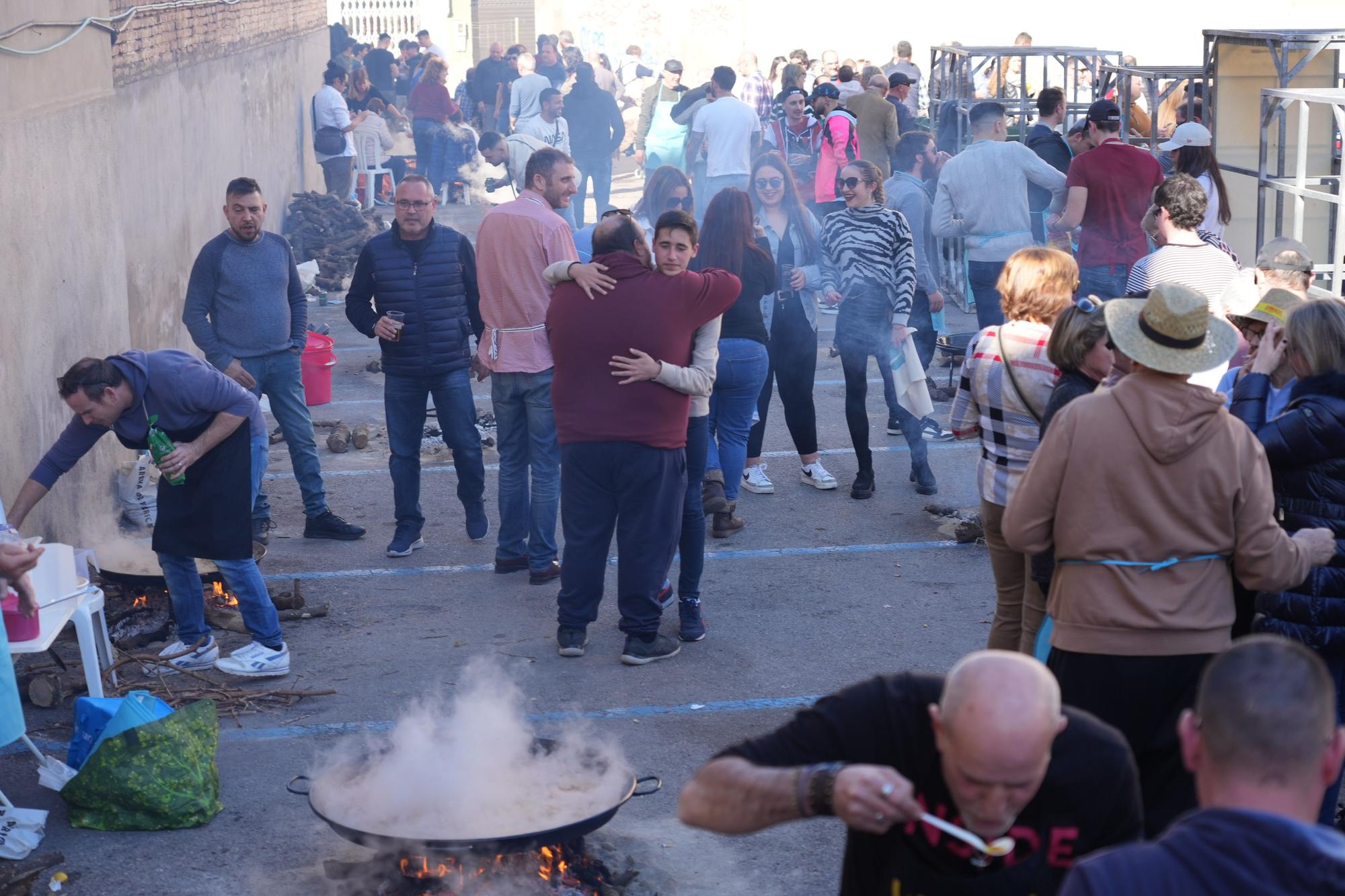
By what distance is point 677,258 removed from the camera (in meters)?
6.22

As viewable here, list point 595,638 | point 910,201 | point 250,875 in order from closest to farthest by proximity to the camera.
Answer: point 250,875, point 595,638, point 910,201

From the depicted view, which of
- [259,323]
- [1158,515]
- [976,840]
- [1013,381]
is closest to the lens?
[976,840]

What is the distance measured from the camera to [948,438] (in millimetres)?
10320

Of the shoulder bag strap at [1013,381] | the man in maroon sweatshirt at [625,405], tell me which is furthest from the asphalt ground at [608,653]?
the shoulder bag strap at [1013,381]

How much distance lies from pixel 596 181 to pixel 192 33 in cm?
699

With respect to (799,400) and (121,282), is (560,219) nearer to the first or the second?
(799,400)

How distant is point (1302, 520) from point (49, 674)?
206 inches

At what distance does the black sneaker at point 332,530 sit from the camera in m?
8.52

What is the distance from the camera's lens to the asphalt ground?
4.91 m

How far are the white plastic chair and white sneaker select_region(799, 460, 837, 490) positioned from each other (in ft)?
47.9

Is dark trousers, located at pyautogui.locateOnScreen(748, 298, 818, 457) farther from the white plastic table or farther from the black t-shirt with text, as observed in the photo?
the black t-shirt with text

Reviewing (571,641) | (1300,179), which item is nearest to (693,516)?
(571,641)

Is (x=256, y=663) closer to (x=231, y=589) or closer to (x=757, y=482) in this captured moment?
(x=231, y=589)

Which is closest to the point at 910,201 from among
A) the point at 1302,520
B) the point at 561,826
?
the point at 1302,520
